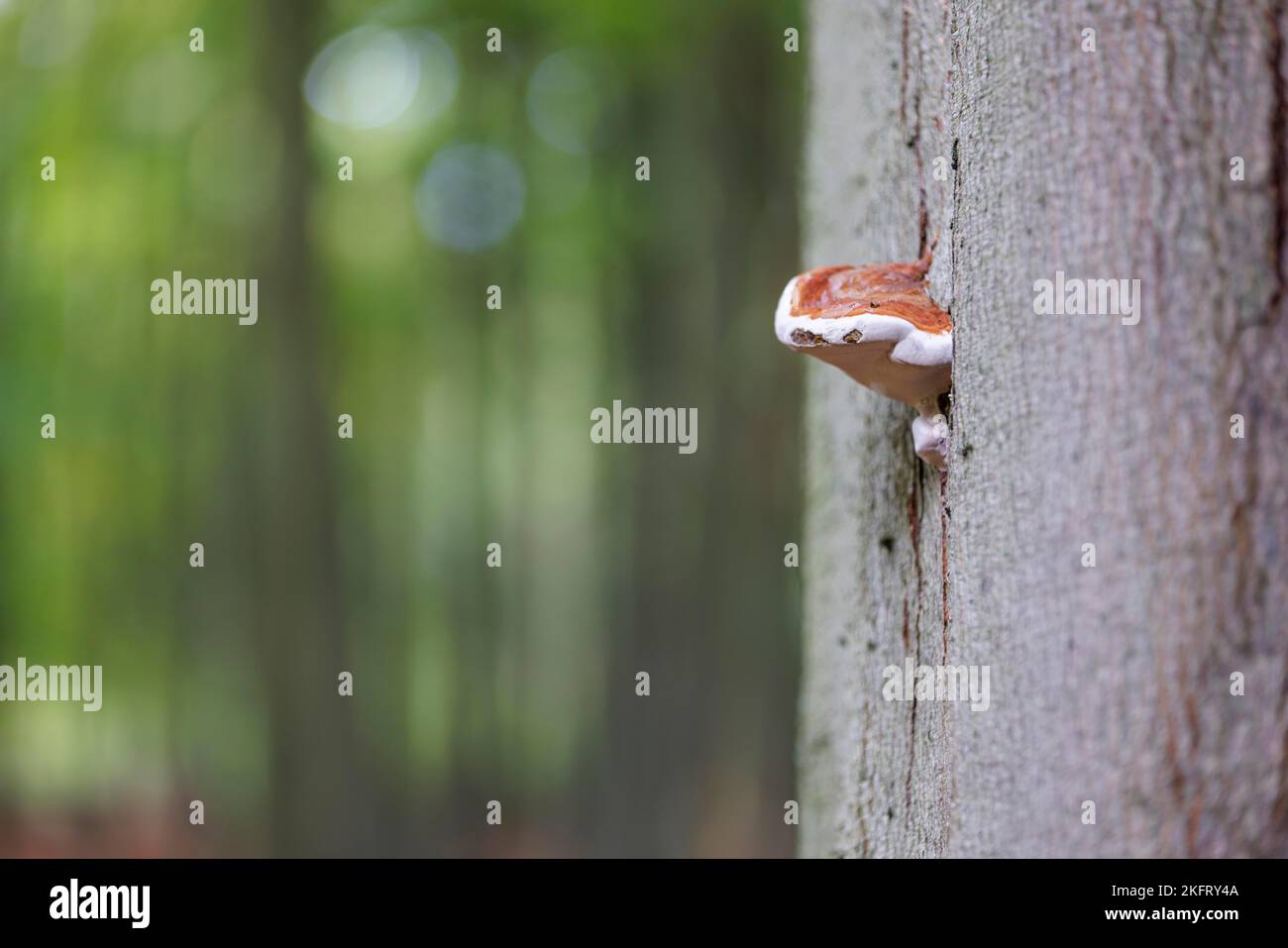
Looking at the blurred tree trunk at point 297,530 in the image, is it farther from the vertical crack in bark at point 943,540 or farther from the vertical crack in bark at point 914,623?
the vertical crack in bark at point 943,540

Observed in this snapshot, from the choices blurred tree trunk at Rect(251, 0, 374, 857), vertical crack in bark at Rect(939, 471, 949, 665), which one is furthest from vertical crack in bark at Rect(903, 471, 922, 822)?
blurred tree trunk at Rect(251, 0, 374, 857)

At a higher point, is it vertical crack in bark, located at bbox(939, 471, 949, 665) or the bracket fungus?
the bracket fungus

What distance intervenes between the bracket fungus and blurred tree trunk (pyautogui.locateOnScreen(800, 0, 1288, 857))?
68 millimetres

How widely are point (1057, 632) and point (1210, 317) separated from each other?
30 cm

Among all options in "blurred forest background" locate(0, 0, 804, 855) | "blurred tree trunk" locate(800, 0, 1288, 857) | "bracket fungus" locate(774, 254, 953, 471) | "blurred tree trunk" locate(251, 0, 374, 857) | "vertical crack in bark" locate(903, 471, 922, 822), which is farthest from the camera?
"blurred forest background" locate(0, 0, 804, 855)

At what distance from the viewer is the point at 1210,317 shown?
0.87 m

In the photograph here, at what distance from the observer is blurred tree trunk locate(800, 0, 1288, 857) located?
849 millimetres

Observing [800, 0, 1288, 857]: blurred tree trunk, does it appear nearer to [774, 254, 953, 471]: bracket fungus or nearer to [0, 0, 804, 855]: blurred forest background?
[774, 254, 953, 471]: bracket fungus

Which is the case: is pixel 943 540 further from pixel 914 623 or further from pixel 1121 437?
pixel 1121 437

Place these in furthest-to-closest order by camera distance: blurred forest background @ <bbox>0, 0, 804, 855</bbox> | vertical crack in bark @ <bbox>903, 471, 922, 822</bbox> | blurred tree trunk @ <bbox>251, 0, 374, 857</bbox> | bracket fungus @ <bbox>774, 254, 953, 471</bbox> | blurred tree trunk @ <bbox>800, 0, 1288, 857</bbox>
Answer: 1. blurred forest background @ <bbox>0, 0, 804, 855</bbox>
2. blurred tree trunk @ <bbox>251, 0, 374, 857</bbox>
3. vertical crack in bark @ <bbox>903, 471, 922, 822</bbox>
4. bracket fungus @ <bbox>774, 254, 953, 471</bbox>
5. blurred tree trunk @ <bbox>800, 0, 1288, 857</bbox>

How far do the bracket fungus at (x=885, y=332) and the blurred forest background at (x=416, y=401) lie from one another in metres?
5.97

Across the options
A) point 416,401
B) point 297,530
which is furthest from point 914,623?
point 416,401
